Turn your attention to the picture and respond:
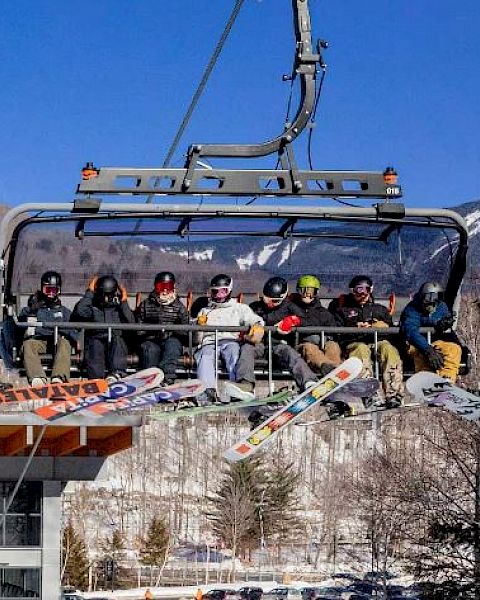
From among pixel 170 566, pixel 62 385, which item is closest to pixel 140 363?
pixel 62 385

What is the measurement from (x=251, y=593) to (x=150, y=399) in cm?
4343

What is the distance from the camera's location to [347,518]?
7556 cm

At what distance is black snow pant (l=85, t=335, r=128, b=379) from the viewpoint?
1218 centimetres

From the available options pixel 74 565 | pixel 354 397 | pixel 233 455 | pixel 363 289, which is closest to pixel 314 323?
pixel 363 289

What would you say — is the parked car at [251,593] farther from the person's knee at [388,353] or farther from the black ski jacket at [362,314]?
the person's knee at [388,353]

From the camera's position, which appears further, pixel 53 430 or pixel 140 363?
pixel 53 430

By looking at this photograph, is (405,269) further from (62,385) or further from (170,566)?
(170,566)

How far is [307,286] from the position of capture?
42.0ft

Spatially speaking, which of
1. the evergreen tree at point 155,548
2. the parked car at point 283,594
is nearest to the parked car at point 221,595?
the parked car at point 283,594

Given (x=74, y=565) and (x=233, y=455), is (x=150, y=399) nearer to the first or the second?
(x=233, y=455)

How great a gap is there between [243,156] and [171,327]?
155 cm

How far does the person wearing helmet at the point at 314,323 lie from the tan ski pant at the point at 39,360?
183 cm

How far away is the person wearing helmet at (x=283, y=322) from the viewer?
11.9 meters

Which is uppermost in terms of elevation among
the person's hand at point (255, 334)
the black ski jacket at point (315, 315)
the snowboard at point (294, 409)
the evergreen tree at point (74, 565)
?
the evergreen tree at point (74, 565)
